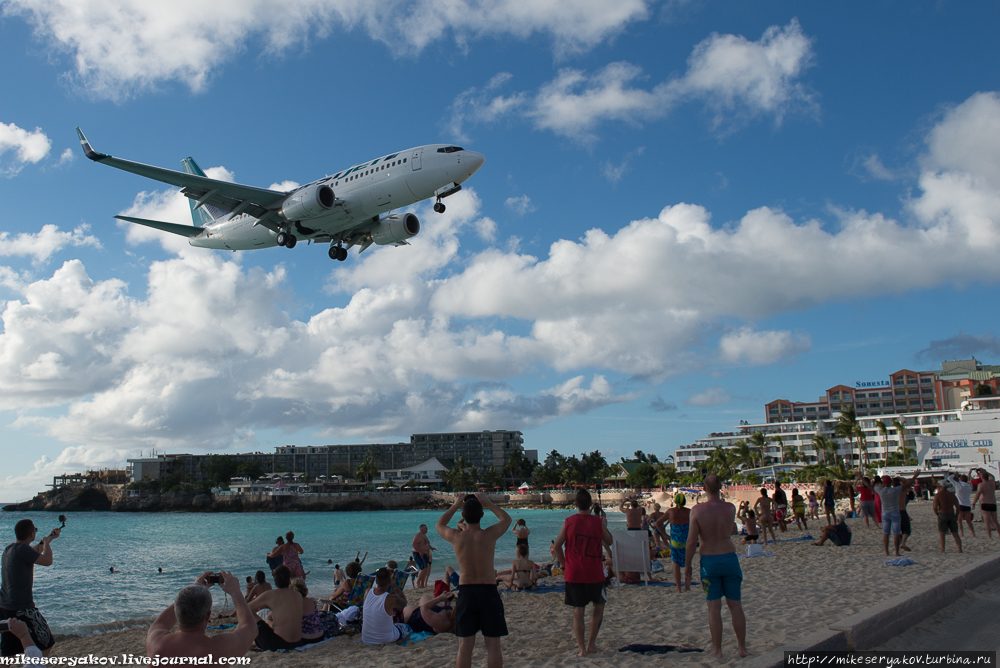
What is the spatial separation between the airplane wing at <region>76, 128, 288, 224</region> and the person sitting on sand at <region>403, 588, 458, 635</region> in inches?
678

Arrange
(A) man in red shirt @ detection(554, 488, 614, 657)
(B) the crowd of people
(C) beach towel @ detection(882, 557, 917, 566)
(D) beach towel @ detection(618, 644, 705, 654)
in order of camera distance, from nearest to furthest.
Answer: (B) the crowd of people, (A) man in red shirt @ detection(554, 488, 614, 657), (D) beach towel @ detection(618, 644, 705, 654), (C) beach towel @ detection(882, 557, 917, 566)

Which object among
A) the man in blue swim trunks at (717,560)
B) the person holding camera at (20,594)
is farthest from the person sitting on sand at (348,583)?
the man in blue swim trunks at (717,560)

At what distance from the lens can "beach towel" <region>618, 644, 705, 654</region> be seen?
617 cm

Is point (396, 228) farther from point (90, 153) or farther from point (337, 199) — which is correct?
point (90, 153)

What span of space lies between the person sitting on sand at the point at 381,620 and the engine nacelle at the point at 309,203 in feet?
A: 51.2

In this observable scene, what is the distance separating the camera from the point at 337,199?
70.9 feet

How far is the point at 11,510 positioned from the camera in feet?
549

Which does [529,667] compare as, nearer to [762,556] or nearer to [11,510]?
[762,556]

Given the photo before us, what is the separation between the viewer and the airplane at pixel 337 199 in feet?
66.1

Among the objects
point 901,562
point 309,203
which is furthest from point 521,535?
point 309,203

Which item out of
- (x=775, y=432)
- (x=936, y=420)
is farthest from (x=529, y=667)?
(x=775, y=432)

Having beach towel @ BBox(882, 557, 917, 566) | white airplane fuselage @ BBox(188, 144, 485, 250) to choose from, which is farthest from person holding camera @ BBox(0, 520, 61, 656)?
white airplane fuselage @ BBox(188, 144, 485, 250)

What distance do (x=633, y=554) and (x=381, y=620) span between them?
5106mm

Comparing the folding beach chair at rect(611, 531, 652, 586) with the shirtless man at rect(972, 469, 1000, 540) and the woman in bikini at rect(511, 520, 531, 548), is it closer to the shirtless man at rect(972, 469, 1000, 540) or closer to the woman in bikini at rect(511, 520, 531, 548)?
the woman in bikini at rect(511, 520, 531, 548)
